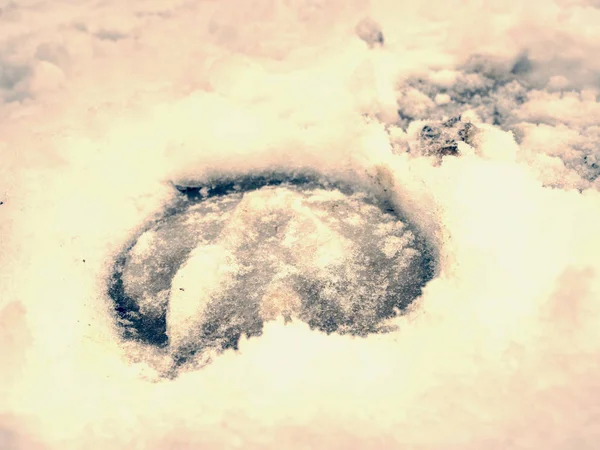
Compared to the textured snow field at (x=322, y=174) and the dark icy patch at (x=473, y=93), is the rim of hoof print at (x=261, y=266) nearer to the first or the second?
the textured snow field at (x=322, y=174)

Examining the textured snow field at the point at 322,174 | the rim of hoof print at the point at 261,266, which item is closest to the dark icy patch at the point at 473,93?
the textured snow field at the point at 322,174

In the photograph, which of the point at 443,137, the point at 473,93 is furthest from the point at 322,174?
the point at 473,93

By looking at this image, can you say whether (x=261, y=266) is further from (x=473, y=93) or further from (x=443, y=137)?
(x=473, y=93)

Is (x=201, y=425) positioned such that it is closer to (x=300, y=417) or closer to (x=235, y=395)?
(x=235, y=395)

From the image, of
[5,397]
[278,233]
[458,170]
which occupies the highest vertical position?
[458,170]

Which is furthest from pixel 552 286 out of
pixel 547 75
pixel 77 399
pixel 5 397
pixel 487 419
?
pixel 5 397

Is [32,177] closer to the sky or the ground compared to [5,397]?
closer to the sky

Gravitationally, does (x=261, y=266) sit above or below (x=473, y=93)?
below
